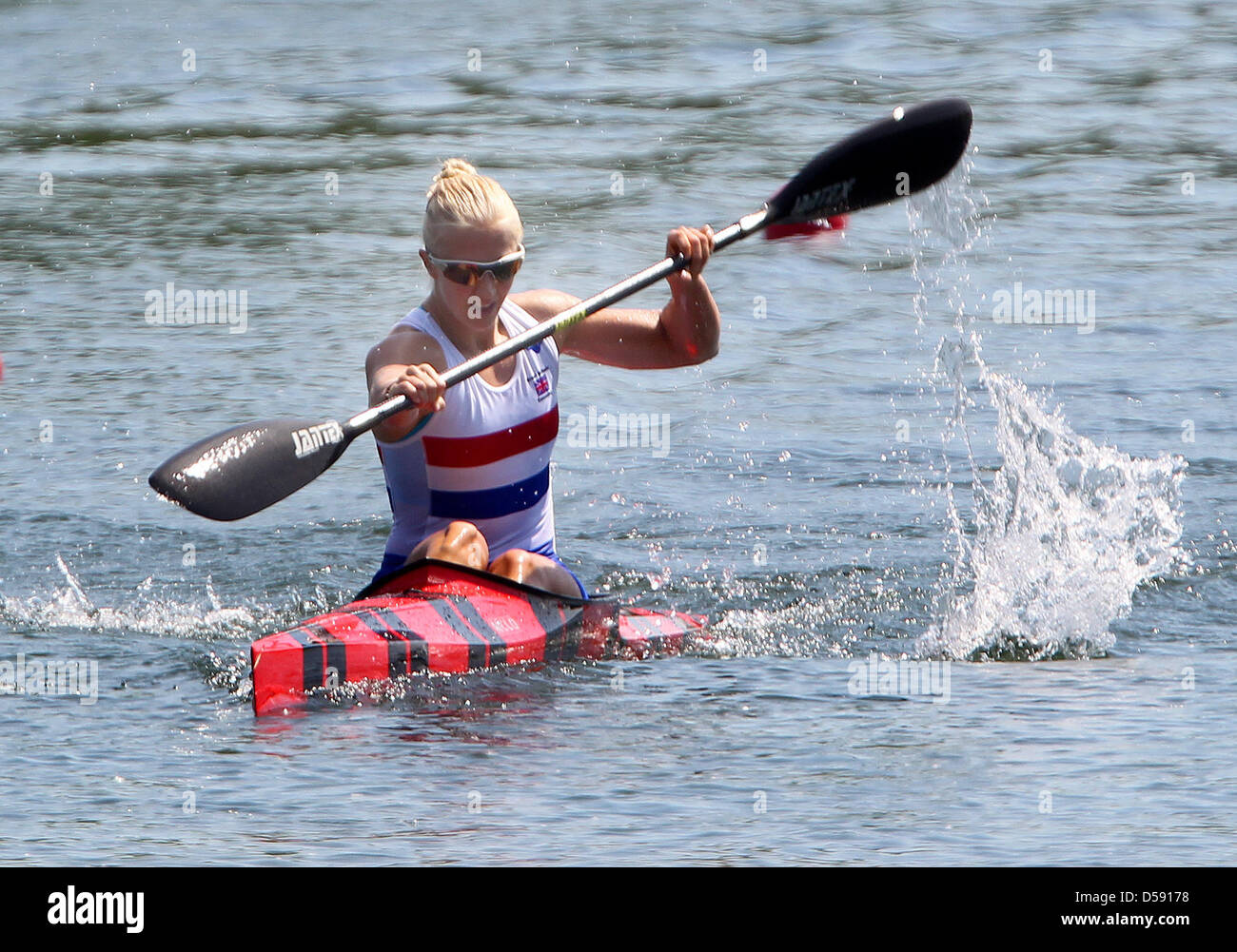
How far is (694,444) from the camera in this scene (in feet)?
26.6

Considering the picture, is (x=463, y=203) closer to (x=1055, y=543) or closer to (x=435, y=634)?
(x=435, y=634)

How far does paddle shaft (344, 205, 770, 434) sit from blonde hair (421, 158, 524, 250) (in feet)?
0.91

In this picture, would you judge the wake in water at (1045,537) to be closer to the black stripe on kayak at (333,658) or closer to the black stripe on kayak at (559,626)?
the black stripe on kayak at (559,626)

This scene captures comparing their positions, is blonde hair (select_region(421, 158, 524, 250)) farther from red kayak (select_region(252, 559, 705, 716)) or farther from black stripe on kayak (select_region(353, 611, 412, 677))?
black stripe on kayak (select_region(353, 611, 412, 677))

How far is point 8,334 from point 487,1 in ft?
29.6

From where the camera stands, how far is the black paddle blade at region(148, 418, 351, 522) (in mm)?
5012

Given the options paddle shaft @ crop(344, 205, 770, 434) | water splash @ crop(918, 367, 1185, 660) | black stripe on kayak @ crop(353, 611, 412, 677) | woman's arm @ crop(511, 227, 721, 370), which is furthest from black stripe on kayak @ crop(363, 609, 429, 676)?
water splash @ crop(918, 367, 1185, 660)

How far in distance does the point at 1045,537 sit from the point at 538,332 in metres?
1.96

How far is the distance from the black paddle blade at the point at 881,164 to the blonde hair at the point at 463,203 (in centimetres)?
104

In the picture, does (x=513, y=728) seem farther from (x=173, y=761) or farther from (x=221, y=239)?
(x=221, y=239)

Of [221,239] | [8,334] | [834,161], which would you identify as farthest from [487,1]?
[834,161]

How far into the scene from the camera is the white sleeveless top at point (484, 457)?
17.6ft

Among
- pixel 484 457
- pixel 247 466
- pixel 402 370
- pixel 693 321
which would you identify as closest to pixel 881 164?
pixel 693 321

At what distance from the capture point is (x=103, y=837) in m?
4.20
